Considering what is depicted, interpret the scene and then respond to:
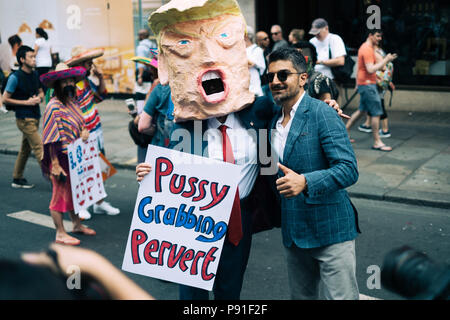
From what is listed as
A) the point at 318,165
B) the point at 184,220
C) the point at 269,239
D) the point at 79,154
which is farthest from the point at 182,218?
the point at 79,154

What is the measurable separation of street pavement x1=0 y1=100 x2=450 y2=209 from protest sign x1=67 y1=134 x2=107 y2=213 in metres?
2.88

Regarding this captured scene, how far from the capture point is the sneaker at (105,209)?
22.3 feet

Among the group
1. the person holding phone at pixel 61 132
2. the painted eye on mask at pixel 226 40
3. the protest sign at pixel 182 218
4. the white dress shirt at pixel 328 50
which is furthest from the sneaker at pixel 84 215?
the white dress shirt at pixel 328 50

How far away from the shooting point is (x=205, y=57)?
3402mm

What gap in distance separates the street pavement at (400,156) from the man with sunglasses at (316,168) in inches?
156

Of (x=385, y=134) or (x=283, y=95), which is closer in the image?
(x=283, y=95)

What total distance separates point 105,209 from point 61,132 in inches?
59.3

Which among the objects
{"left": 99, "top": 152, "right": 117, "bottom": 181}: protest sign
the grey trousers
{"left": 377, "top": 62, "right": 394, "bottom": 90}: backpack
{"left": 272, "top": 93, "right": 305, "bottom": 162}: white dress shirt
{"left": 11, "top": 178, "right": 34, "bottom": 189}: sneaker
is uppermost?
{"left": 272, "top": 93, "right": 305, "bottom": 162}: white dress shirt

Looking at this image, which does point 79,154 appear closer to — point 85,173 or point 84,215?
point 85,173

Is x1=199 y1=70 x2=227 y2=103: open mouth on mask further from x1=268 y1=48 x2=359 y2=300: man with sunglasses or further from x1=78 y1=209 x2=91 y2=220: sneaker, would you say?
x1=78 y1=209 x2=91 y2=220: sneaker

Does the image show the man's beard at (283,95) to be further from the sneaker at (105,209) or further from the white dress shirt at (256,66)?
the white dress shirt at (256,66)

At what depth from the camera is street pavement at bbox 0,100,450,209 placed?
700 cm

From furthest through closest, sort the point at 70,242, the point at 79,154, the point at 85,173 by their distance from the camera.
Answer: the point at 85,173, the point at 79,154, the point at 70,242

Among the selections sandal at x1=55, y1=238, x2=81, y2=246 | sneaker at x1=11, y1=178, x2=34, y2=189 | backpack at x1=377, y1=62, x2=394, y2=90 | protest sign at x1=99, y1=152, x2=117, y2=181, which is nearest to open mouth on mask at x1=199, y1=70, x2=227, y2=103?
sandal at x1=55, y1=238, x2=81, y2=246
